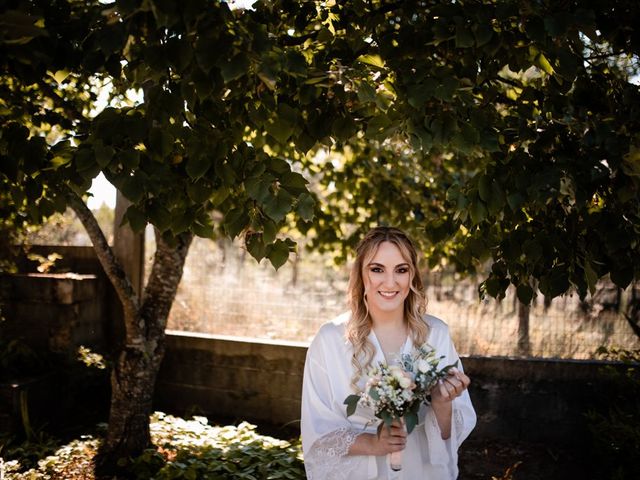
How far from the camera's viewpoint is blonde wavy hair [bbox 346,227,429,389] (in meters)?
2.83

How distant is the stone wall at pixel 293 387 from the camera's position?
5422 millimetres

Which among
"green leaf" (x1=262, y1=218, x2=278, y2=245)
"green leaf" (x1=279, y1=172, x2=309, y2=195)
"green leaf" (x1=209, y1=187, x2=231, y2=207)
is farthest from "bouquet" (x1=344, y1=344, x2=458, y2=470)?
"green leaf" (x1=209, y1=187, x2=231, y2=207)

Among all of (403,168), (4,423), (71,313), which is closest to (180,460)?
(4,423)

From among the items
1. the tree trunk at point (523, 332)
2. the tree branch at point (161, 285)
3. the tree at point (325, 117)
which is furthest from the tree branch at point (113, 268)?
the tree trunk at point (523, 332)

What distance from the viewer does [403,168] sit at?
5.89 m

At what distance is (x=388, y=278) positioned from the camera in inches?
112

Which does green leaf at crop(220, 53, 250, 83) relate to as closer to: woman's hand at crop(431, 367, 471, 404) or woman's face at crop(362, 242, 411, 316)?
woman's face at crop(362, 242, 411, 316)

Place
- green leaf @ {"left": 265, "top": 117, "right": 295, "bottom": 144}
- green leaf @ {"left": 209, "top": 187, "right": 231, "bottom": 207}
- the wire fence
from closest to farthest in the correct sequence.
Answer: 1. green leaf @ {"left": 265, "top": 117, "right": 295, "bottom": 144}
2. green leaf @ {"left": 209, "top": 187, "right": 231, "bottom": 207}
3. the wire fence

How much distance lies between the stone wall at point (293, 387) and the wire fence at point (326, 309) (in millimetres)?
357

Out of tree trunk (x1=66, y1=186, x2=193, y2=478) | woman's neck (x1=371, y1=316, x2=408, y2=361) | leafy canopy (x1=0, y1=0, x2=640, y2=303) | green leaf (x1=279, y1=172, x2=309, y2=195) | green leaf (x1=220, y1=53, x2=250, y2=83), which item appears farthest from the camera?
tree trunk (x1=66, y1=186, x2=193, y2=478)

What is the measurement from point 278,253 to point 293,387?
3.76 meters

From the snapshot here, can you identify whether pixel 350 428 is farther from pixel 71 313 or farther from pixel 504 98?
pixel 71 313

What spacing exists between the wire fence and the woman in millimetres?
3103

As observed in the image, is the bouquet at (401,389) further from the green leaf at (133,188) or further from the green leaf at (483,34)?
the green leaf at (483,34)
